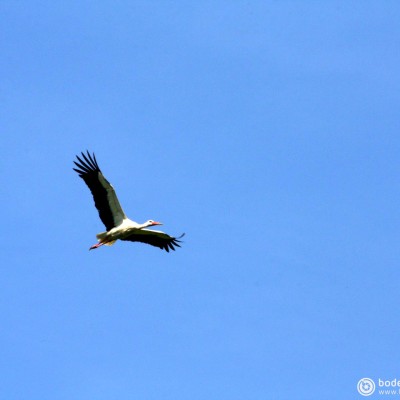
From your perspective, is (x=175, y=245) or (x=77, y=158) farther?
(x=175, y=245)

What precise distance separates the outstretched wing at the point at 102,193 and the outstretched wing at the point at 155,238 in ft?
3.67

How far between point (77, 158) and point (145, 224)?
9.49 ft

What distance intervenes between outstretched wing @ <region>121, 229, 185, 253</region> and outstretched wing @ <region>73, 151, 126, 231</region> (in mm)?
1120

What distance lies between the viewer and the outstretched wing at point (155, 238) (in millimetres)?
39219

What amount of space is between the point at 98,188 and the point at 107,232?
49.5 inches

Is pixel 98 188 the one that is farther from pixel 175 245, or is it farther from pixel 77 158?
pixel 175 245

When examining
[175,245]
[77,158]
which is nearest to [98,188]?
[77,158]

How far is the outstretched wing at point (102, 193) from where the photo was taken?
123 feet

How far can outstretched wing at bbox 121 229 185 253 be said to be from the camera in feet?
129

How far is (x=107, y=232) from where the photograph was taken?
3797 cm

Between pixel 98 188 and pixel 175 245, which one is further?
pixel 175 245

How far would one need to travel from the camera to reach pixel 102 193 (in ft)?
123

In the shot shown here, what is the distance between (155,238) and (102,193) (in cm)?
276
